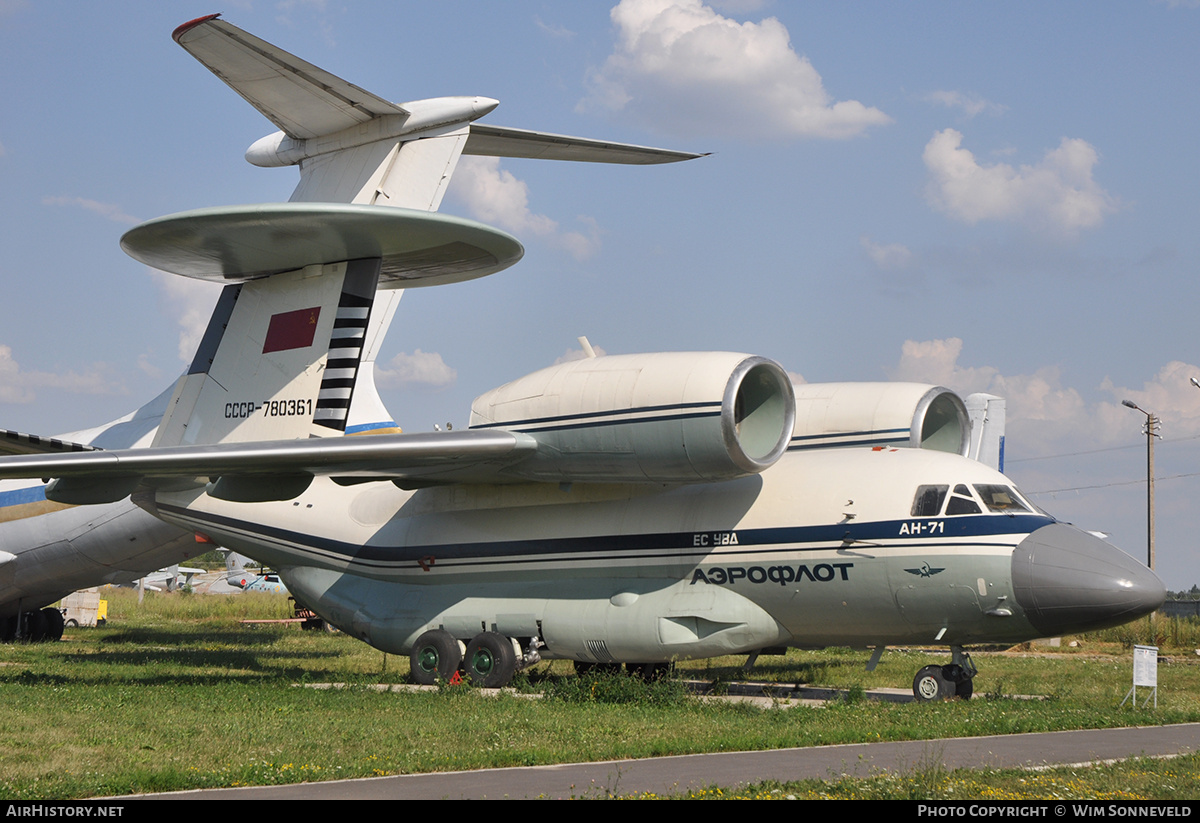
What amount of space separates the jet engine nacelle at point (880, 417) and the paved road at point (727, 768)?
18.1 ft

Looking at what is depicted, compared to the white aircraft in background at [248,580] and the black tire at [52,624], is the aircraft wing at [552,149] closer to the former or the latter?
the black tire at [52,624]

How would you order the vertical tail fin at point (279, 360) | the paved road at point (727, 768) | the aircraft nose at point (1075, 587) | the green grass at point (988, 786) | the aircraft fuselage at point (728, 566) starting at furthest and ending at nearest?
the vertical tail fin at point (279, 360) < the aircraft fuselage at point (728, 566) < the aircraft nose at point (1075, 587) < the paved road at point (727, 768) < the green grass at point (988, 786)

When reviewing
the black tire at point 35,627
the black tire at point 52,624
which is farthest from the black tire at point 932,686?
the black tire at point 35,627

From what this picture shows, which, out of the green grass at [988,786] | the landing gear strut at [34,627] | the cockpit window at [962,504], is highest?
the cockpit window at [962,504]

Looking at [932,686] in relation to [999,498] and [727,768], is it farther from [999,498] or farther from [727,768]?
[727,768]

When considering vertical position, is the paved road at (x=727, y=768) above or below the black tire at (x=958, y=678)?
below

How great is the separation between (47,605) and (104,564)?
3340 millimetres

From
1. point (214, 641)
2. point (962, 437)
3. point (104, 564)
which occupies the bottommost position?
point (214, 641)

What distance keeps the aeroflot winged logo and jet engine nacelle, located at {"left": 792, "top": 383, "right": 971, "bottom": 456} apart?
23.1 feet

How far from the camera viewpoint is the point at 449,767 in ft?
27.5

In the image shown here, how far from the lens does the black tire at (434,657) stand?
612 inches

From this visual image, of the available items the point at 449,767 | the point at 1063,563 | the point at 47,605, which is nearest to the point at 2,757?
the point at 449,767

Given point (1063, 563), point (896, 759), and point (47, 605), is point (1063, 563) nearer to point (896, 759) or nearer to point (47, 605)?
point (896, 759)

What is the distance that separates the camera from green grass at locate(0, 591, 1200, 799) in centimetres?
841
